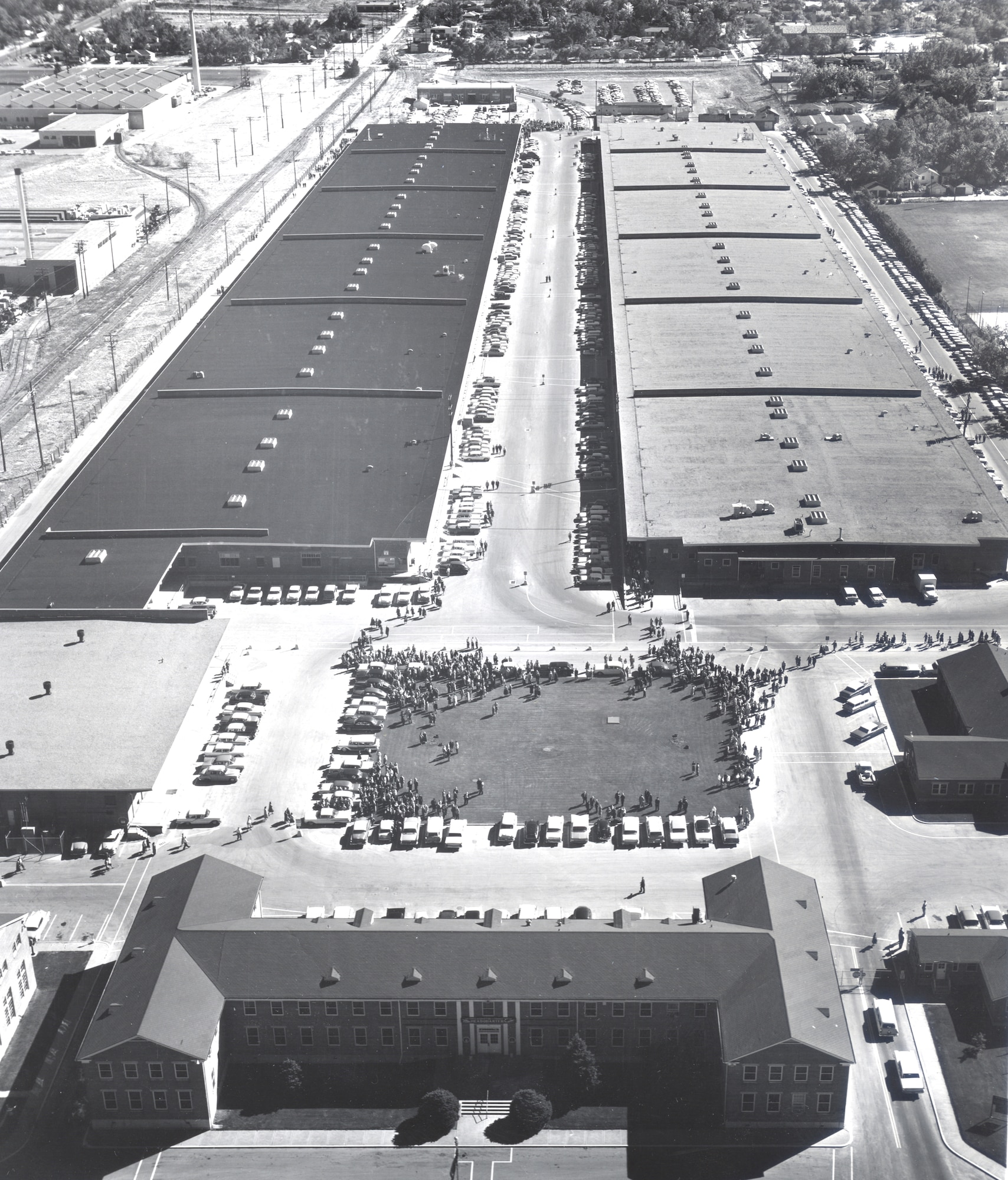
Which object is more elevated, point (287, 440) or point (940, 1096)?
point (287, 440)

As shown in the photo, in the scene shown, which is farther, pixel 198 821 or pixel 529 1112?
pixel 198 821

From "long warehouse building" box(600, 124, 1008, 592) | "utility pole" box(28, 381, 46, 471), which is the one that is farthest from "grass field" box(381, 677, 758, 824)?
"utility pole" box(28, 381, 46, 471)

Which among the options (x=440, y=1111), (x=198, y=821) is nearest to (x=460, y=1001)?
(x=440, y=1111)

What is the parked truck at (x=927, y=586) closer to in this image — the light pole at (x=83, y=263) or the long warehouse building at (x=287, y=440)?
the long warehouse building at (x=287, y=440)

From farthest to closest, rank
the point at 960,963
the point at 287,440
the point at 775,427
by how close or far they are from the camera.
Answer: the point at 775,427 < the point at 287,440 < the point at 960,963

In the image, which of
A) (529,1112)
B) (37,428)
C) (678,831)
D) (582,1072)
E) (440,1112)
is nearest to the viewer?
(529,1112)

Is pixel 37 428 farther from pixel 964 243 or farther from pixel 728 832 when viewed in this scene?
pixel 964 243
